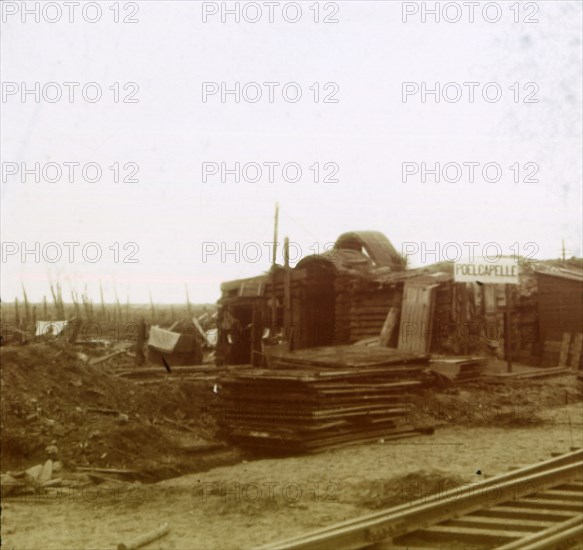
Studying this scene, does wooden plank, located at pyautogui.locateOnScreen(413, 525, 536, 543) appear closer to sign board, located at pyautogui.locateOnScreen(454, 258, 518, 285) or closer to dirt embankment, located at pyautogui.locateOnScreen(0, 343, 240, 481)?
dirt embankment, located at pyautogui.locateOnScreen(0, 343, 240, 481)

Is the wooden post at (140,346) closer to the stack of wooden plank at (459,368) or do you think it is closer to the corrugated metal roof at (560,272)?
the stack of wooden plank at (459,368)

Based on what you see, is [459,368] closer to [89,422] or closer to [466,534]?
[89,422]

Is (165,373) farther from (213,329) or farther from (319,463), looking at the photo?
(213,329)

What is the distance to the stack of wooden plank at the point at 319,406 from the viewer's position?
12.9 meters

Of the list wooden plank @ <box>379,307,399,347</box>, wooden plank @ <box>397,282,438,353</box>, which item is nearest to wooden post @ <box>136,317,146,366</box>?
wooden plank @ <box>379,307,399,347</box>

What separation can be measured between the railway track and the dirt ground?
92 centimetres

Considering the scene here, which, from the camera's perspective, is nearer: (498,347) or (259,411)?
(259,411)

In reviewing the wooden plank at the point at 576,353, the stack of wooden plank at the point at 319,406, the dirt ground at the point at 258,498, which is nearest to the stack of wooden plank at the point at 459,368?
the stack of wooden plank at the point at 319,406

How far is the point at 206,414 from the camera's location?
16.5 metres

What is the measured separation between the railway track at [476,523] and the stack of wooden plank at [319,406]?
495 cm

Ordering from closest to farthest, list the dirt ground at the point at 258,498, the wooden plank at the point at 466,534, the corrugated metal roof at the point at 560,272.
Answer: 1. the wooden plank at the point at 466,534
2. the dirt ground at the point at 258,498
3. the corrugated metal roof at the point at 560,272

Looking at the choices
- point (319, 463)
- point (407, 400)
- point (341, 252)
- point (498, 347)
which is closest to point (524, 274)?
point (498, 347)

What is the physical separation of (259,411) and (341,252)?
14.9 meters

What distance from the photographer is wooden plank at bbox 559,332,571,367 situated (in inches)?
923
